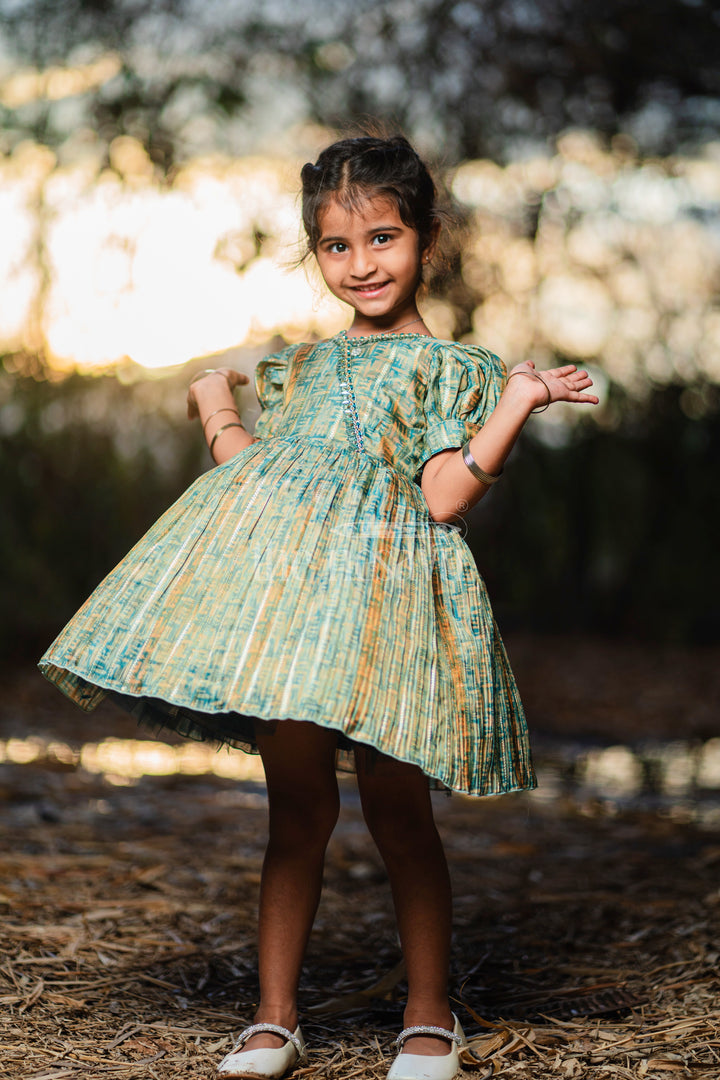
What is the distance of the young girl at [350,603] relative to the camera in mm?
1204

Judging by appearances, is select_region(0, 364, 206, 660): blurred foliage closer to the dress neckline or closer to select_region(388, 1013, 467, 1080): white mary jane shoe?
the dress neckline

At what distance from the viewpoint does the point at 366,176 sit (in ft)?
4.74

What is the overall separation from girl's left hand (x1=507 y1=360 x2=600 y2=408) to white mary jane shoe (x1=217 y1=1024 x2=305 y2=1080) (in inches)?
34.8

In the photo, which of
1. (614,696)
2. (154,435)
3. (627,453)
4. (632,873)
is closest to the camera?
(632,873)

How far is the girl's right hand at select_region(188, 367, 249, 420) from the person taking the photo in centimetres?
162

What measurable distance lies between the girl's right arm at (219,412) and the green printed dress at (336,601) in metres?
0.12

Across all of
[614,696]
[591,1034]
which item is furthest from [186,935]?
[614,696]

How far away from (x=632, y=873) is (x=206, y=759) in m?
1.68

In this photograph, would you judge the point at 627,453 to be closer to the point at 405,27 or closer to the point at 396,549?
the point at 405,27

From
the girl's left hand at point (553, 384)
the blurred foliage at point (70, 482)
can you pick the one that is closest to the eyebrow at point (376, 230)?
the girl's left hand at point (553, 384)

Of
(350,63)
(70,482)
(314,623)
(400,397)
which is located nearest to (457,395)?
(400,397)

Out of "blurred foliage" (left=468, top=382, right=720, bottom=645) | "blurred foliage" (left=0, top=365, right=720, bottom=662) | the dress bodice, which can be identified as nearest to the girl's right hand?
the dress bodice

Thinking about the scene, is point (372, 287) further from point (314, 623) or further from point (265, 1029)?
point (265, 1029)

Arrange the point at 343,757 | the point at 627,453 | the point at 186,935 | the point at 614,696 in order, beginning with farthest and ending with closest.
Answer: the point at 627,453
the point at 614,696
the point at 186,935
the point at 343,757
